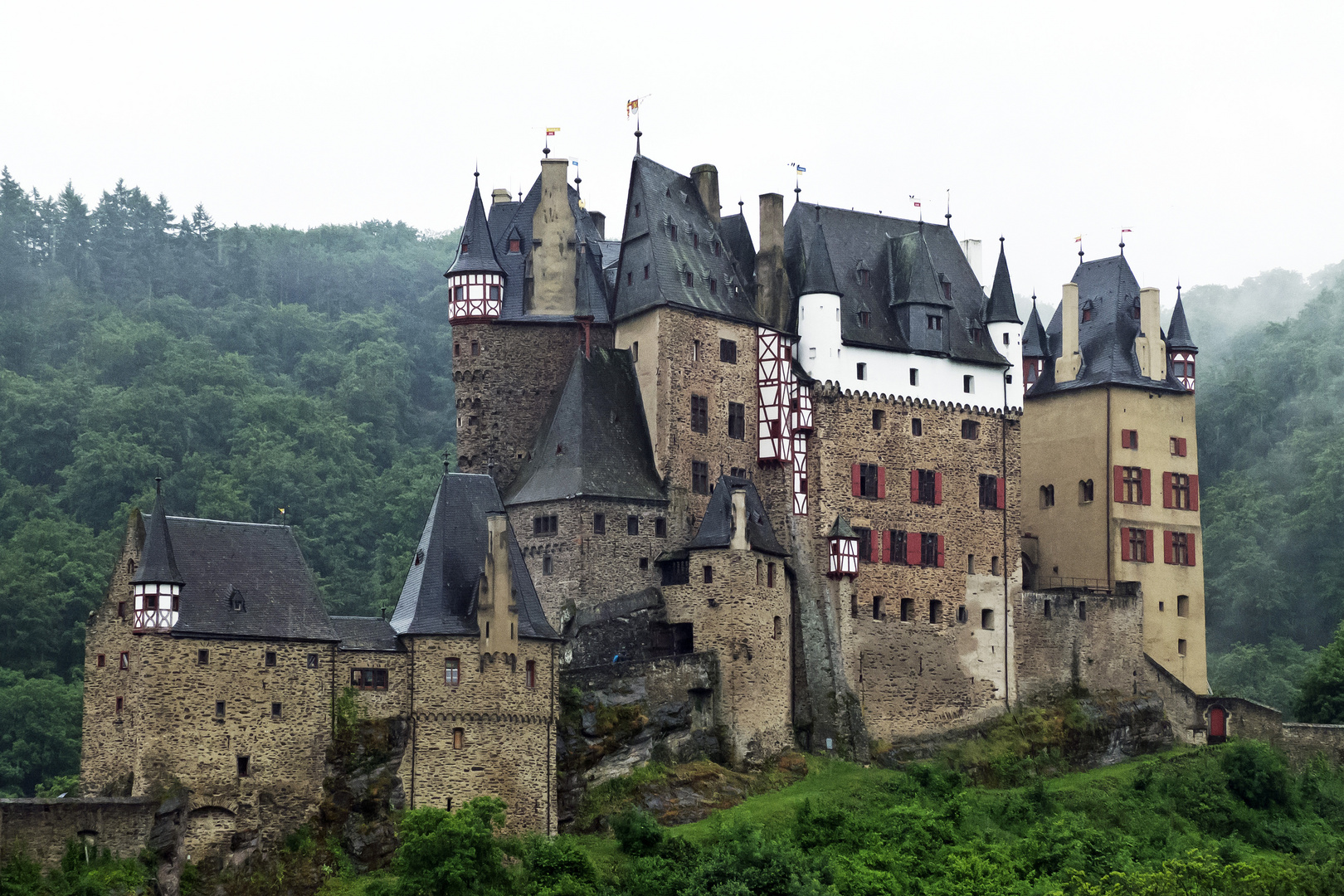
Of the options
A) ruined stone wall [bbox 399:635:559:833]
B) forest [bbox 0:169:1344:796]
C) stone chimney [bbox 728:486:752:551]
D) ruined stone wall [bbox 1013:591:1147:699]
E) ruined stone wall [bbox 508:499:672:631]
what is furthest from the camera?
forest [bbox 0:169:1344:796]

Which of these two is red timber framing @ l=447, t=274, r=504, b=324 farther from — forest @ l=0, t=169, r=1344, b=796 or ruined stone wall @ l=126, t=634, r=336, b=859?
forest @ l=0, t=169, r=1344, b=796

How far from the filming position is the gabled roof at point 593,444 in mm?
62094

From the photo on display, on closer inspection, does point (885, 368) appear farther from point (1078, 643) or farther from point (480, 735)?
point (480, 735)

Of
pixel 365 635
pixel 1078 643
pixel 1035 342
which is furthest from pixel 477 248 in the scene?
pixel 1078 643

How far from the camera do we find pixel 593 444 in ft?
206

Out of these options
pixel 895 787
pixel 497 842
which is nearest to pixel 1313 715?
pixel 895 787

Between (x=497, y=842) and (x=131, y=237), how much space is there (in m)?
75.6

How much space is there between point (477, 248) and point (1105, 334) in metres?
22.2

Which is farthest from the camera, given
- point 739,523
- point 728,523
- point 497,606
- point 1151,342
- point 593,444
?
point 1151,342

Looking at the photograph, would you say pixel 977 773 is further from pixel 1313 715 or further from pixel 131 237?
pixel 131 237

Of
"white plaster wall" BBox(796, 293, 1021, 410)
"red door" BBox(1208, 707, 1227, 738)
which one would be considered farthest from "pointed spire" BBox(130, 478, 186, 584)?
"red door" BBox(1208, 707, 1227, 738)

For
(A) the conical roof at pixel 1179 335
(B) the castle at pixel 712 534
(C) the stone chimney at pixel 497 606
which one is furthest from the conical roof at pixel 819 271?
(C) the stone chimney at pixel 497 606

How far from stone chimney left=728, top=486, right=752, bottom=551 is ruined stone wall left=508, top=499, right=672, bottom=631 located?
117 inches

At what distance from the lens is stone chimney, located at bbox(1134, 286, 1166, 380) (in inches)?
2867
